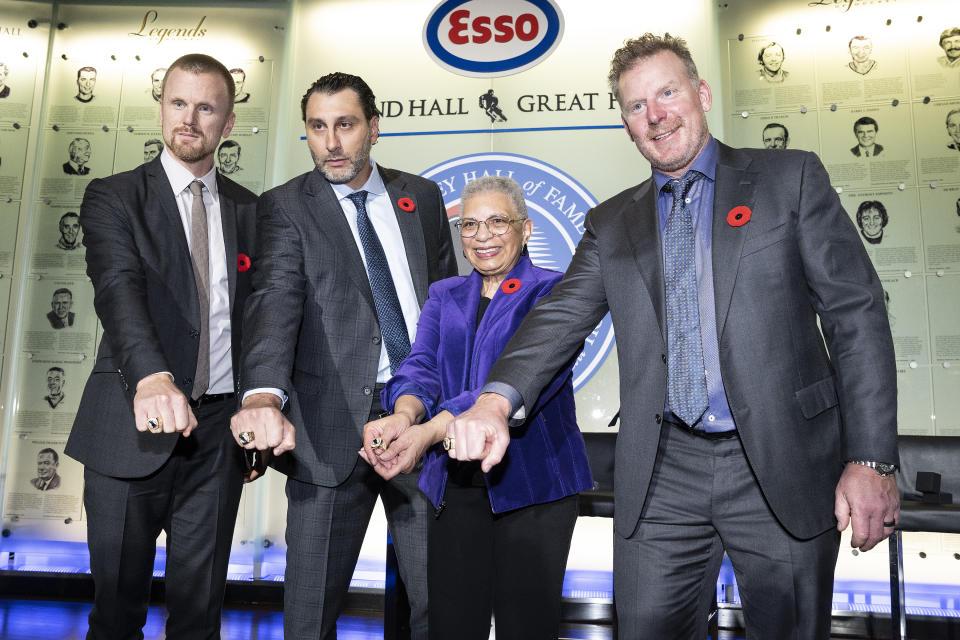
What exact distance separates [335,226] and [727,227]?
1142 millimetres

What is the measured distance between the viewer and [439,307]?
2.00 meters

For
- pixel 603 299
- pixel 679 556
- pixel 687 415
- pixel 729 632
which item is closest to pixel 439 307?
pixel 603 299

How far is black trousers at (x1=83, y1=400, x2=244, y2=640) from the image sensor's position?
2.03m

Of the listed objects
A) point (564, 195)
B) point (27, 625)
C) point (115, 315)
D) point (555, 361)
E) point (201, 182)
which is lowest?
point (27, 625)

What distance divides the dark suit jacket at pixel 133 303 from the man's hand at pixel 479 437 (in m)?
1.00

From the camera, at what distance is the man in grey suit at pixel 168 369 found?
2029 mm

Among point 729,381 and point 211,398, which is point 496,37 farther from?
point 729,381

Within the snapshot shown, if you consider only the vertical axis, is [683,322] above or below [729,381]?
above

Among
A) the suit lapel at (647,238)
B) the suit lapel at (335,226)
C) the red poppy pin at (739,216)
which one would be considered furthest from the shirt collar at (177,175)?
the red poppy pin at (739,216)

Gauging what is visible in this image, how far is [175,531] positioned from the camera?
2.14 meters

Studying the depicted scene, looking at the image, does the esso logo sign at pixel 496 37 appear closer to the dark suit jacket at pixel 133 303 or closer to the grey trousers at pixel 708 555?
the dark suit jacket at pixel 133 303

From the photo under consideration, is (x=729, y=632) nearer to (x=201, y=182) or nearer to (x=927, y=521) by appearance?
(x=927, y=521)

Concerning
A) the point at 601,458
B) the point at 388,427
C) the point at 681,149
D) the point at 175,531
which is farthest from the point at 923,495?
the point at 175,531

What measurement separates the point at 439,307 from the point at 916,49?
11.7ft
